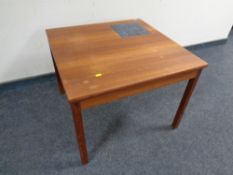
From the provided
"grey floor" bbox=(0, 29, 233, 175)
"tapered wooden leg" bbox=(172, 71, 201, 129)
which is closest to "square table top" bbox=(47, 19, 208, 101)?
"tapered wooden leg" bbox=(172, 71, 201, 129)

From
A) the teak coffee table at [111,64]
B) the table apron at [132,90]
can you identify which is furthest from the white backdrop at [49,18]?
the table apron at [132,90]

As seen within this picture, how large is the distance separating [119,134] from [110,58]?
648 millimetres

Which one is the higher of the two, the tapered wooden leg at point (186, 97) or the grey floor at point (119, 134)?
the tapered wooden leg at point (186, 97)

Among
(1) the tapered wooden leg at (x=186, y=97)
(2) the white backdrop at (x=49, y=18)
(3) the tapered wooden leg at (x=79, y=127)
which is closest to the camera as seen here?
(3) the tapered wooden leg at (x=79, y=127)

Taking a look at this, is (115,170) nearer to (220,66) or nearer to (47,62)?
(47,62)

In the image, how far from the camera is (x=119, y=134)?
54.3 inches

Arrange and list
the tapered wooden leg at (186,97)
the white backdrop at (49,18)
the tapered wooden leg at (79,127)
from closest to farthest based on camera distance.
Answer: the tapered wooden leg at (79,127) → the tapered wooden leg at (186,97) → the white backdrop at (49,18)

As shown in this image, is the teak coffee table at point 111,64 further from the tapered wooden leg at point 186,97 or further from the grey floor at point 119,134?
the grey floor at point 119,134

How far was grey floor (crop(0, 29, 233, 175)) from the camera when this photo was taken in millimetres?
1192

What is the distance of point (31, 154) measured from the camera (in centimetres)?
122

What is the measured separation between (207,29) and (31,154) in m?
2.60

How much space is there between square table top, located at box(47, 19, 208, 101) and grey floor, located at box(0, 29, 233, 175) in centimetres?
62

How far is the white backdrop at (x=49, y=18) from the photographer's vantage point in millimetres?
1363

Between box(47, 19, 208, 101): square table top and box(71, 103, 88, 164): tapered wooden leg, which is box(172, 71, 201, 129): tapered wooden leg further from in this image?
box(71, 103, 88, 164): tapered wooden leg
